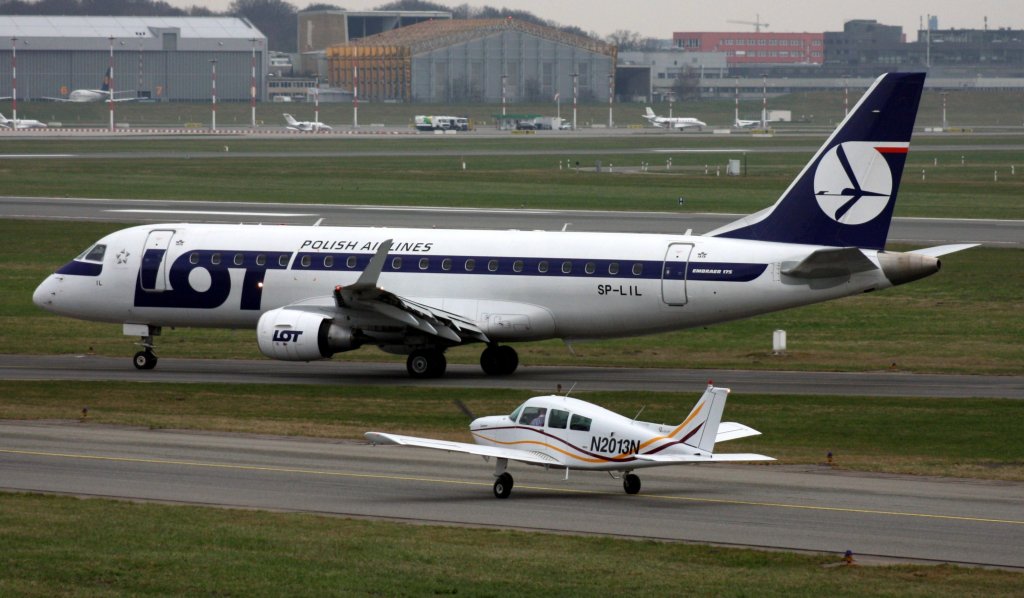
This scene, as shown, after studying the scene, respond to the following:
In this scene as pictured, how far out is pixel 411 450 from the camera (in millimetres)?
33062

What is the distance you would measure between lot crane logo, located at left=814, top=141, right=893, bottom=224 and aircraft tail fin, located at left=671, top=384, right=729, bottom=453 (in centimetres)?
1803

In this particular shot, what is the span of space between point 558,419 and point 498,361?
60.1 ft

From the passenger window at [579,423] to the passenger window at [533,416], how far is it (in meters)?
0.55

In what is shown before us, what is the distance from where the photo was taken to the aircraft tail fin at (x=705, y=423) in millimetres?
25266

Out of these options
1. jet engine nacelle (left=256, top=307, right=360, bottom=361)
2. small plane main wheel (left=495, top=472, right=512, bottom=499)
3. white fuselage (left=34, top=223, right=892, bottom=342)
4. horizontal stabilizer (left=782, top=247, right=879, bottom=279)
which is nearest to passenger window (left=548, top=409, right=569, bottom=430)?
small plane main wheel (left=495, top=472, right=512, bottom=499)

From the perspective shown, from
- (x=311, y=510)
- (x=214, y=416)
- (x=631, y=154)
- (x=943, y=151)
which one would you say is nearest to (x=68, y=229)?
(x=214, y=416)

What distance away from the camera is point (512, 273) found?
44000mm

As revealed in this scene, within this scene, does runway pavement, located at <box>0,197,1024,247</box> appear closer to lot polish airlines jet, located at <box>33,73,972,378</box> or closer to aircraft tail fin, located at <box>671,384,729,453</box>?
lot polish airlines jet, located at <box>33,73,972,378</box>

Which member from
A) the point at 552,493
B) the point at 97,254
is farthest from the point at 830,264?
the point at 97,254

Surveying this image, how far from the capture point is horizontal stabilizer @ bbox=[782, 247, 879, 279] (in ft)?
133

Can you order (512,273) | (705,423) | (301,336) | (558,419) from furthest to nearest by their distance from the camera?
(512,273), (301,336), (558,419), (705,423)

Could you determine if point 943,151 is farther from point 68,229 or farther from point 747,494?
point 747,494

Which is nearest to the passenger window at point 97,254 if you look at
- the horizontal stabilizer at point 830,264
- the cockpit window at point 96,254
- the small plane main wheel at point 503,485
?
the cockpit window at point 96,254

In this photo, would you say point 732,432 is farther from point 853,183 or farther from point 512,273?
point 512,273
